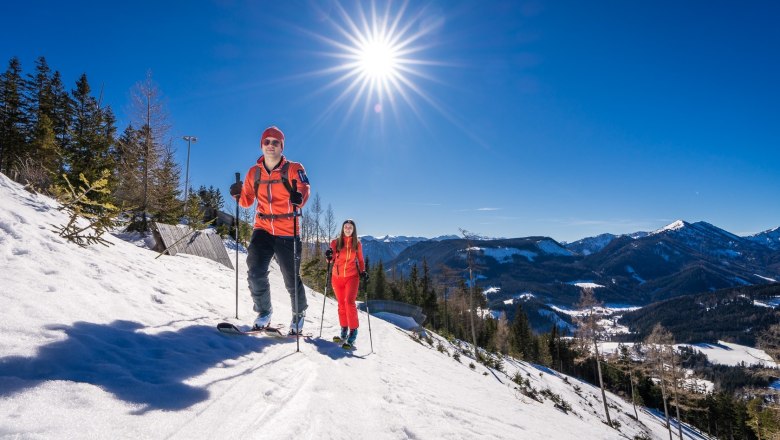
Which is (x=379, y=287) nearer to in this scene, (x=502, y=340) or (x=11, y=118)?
(x=502, y=340)

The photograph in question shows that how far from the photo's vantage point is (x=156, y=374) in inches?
101

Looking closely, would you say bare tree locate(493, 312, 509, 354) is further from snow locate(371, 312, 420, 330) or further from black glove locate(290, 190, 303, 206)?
black glove locate(290, 190, 303, 206)

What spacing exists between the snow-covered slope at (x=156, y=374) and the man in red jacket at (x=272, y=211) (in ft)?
2.85

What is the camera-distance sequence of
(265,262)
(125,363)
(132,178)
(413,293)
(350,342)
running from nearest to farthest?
(125,363) < (265,262) < (350,342) < (132,178) < (413,293)

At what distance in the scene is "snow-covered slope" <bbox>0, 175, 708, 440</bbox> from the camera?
1.85 metres

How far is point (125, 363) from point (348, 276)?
378 centimetres

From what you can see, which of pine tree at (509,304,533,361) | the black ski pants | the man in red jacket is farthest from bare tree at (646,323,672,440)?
the man in red jacket

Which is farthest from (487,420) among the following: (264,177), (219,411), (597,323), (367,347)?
(597,323)

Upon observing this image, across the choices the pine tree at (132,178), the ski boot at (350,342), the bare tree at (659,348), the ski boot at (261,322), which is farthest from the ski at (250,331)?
the bare tree at (659,348)

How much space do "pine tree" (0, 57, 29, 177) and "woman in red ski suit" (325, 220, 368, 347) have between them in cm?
3803

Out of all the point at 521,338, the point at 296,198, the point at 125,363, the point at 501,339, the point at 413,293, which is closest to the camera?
the point at 125,363

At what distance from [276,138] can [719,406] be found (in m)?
83.3

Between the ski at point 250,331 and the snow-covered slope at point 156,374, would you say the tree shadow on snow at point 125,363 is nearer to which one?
the snow-covered slope at point 156,374

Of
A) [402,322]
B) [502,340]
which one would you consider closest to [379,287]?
[502,340]
